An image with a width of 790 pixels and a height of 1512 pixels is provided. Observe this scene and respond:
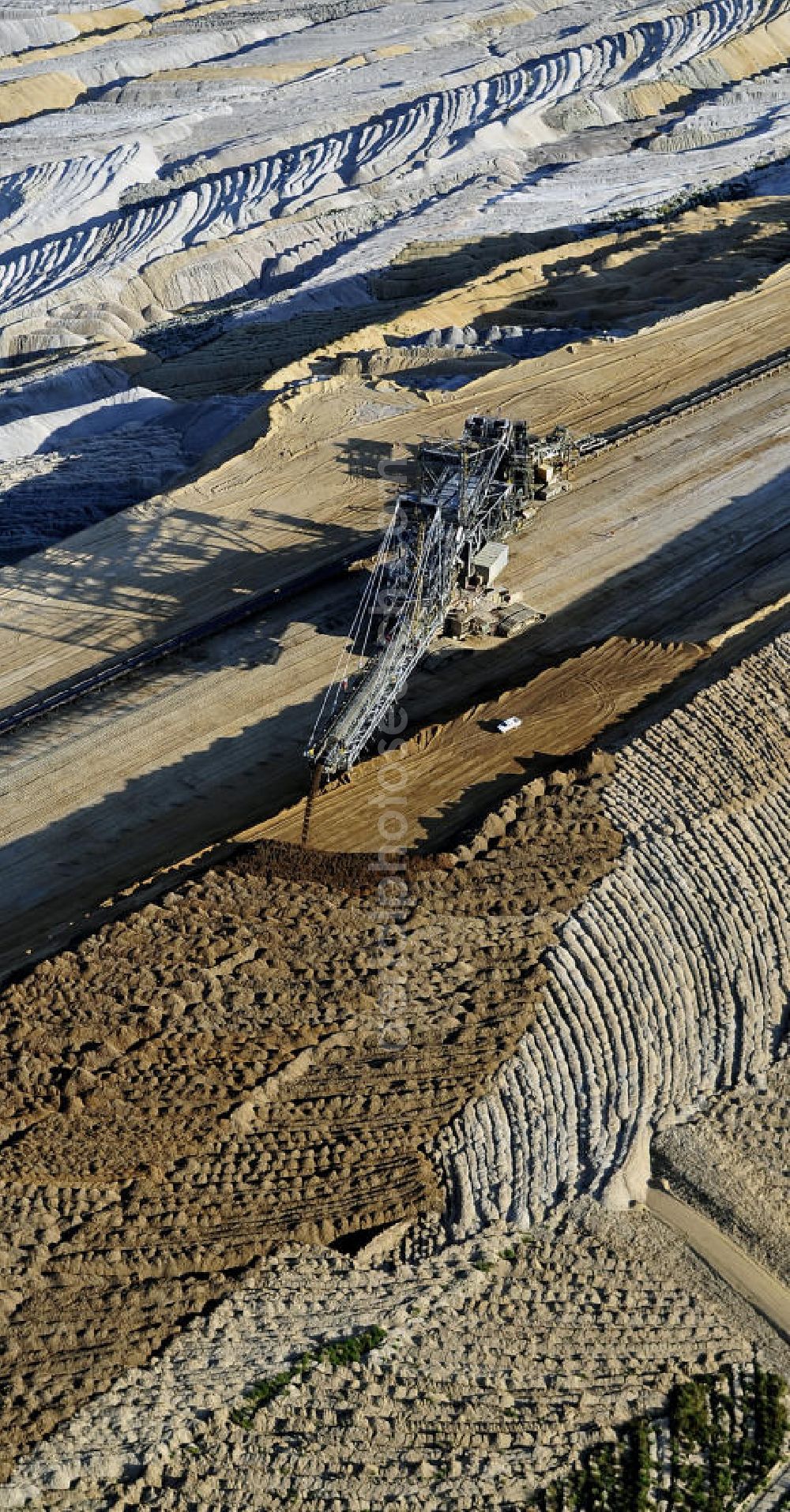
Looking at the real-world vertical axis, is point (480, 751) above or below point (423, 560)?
below

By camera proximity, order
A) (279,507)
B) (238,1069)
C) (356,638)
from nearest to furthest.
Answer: (238,1069) < (356,638) < (279,507)

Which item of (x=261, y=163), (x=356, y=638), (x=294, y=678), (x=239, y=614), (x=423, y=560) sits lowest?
(x=294, y=678)

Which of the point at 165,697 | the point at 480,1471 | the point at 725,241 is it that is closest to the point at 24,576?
the point at 165,697

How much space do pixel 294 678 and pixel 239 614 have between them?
275 cm

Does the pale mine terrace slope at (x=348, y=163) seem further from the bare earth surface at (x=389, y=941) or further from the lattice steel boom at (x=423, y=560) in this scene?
the lattice steel boom at (x=423, y=560)

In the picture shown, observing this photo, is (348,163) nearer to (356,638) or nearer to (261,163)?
(261,163)

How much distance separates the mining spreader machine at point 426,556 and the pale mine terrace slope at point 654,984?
4720 mm

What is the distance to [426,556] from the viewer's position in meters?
27.2

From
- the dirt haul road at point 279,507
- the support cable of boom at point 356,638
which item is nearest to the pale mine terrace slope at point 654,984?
the support cable of boom at point 356,638

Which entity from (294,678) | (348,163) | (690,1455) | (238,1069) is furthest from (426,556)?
(348,163)

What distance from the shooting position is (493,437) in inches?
1225

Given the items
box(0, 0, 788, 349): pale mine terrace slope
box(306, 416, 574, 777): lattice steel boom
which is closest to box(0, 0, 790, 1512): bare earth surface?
box(306, 416, 574, 777): lattice steel boom

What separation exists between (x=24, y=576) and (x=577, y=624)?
42.2 feet

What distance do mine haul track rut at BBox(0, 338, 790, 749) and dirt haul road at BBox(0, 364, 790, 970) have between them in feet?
0.96
